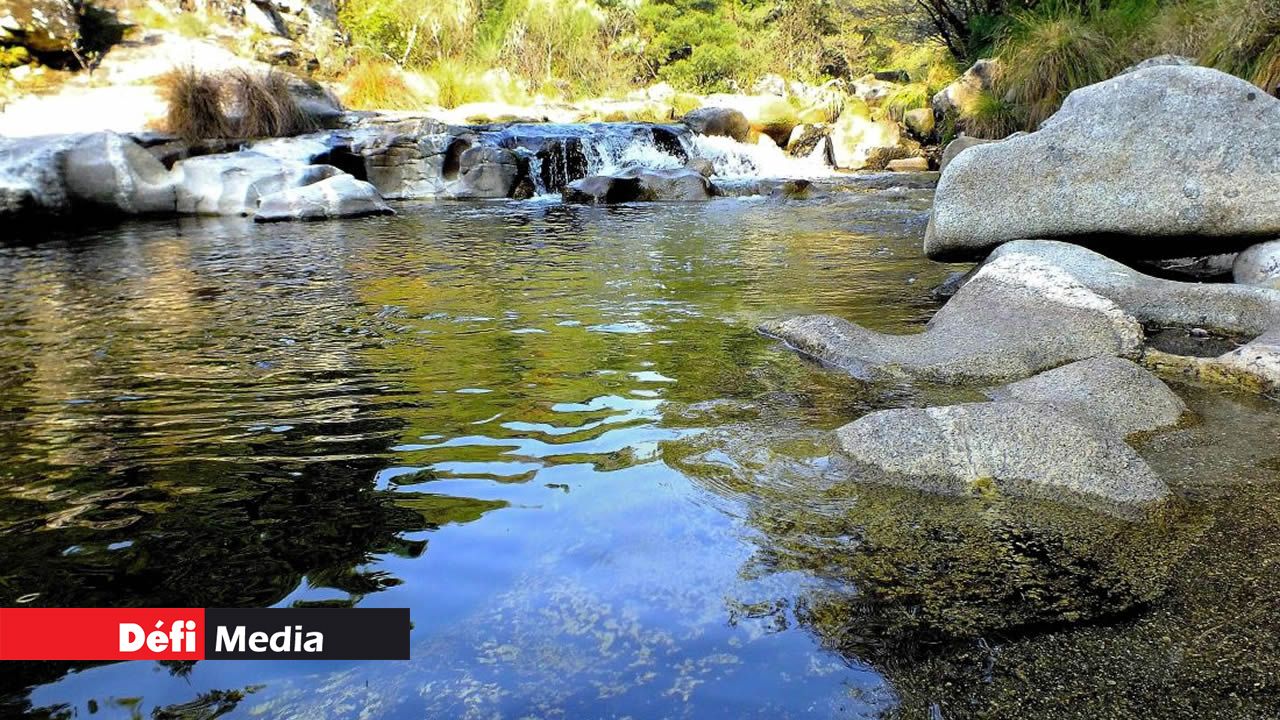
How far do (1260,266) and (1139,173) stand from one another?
A: 81 centimetres

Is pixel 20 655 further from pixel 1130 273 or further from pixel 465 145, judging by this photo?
pixel 465 145

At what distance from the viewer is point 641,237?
9.21 m

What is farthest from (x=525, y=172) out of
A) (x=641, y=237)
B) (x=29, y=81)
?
(x=29, y=81)

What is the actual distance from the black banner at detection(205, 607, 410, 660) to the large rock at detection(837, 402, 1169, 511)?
Result: 1461 millimetres

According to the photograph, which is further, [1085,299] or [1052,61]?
[1052,61]

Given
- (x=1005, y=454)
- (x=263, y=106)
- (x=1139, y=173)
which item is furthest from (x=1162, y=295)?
(x=263, y=106)

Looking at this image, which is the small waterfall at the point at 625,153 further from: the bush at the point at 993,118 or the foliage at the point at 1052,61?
the foliage at the point at 1052,61

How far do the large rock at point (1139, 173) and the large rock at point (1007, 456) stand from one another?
2729mm

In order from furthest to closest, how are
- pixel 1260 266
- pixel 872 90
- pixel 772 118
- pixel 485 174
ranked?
1. pixel 872 90
2. pixel 772 118
3. pixel 485 174
4. pixel 1260 266

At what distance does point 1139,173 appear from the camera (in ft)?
16.4

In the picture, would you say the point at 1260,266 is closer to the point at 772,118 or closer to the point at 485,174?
the point at 485,174

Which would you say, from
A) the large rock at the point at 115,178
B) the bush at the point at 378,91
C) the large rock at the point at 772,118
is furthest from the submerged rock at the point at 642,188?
the bush at the point at 378,91

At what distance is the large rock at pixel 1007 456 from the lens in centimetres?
254

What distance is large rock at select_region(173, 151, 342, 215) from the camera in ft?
39.9
